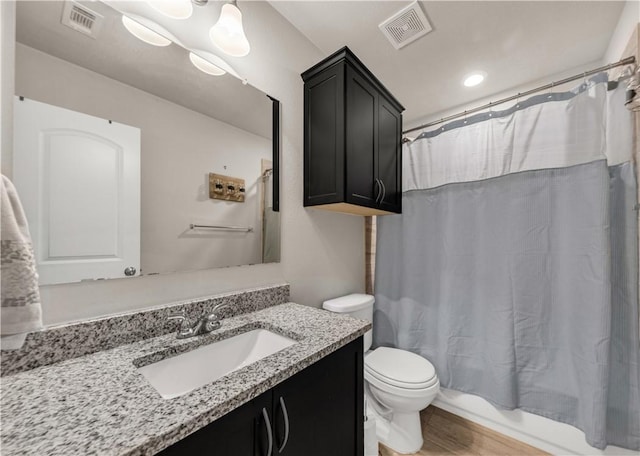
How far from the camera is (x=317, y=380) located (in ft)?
2.67

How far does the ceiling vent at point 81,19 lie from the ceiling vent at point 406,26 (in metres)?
1.33

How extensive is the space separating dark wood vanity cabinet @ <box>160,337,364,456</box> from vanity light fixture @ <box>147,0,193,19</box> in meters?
1.34

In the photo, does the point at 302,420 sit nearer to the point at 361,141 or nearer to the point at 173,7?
the point at 361,141

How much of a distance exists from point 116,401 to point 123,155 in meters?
0.75

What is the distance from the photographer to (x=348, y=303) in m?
1.61

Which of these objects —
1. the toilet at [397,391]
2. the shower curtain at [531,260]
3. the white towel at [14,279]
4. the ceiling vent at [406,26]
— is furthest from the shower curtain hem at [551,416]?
the ceiling vent at [406,26]

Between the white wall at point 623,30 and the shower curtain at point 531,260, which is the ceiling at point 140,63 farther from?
the white wall at point 623,30

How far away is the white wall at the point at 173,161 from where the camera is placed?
29.6 inches

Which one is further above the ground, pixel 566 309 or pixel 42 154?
pixel 42 154

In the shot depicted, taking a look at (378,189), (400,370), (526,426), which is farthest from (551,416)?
(378,189)

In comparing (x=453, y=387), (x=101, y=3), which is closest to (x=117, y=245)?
(x=101, y=3)

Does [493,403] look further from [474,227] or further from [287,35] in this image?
[287,35]

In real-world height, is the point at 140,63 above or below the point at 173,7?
below

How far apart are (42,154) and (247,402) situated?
0.91 m
